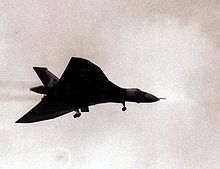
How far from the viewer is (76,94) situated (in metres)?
62.3

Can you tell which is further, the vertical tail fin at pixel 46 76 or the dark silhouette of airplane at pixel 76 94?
the vertical tail fin at pixel 46 76

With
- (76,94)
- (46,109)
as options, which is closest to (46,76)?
(46,109)

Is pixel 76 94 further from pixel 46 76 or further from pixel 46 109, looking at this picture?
pixel 46 76

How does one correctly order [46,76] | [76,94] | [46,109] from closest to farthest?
[76,94], [46,109], [46,76]

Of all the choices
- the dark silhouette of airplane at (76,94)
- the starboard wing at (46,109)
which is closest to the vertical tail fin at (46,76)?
the dark silhouette of airplane at (76,94)

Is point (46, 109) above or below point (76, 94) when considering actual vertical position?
below

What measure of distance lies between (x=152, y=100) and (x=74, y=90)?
35.6ft

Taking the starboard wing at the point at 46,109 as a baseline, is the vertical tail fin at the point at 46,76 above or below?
above

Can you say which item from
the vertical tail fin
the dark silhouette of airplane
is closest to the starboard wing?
the dark silhouette of airplane

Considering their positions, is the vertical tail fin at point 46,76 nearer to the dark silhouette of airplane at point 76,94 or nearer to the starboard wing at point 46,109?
the dark silhouette of airplane at point 76,94

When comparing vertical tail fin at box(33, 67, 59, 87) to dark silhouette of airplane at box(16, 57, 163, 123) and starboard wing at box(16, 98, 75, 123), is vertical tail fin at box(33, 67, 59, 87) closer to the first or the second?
dark silhouette of airplane at box(16, 57, 163, 123)

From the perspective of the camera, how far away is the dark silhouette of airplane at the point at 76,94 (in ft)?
194

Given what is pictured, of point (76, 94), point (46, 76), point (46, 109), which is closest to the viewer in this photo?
point (76, 94)

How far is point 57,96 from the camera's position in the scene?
62656 millimetres
